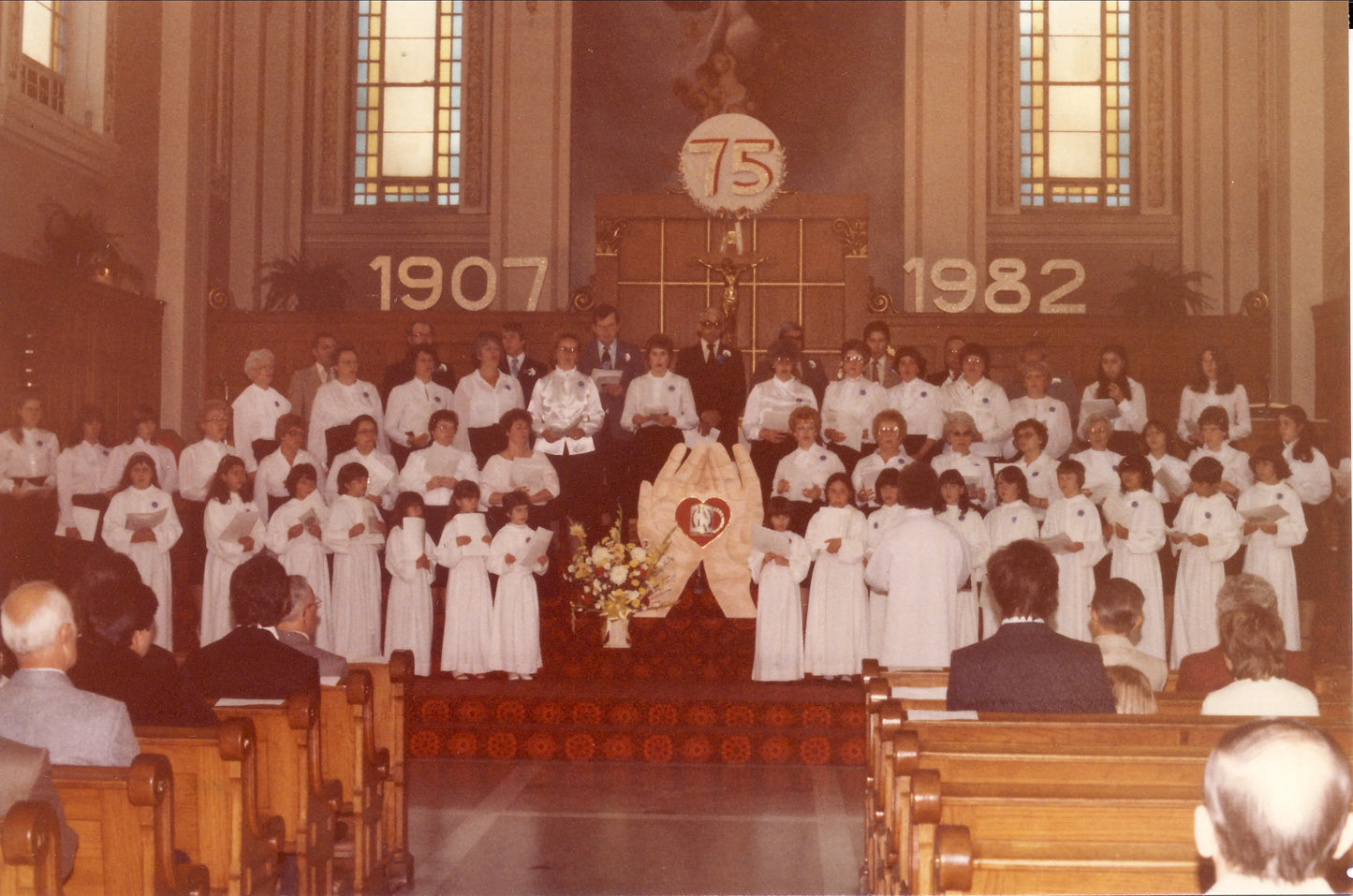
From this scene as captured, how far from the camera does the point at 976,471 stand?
11.1 metres

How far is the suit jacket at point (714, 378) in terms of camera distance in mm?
12203

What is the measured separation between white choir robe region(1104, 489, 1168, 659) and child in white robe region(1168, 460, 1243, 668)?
19cm

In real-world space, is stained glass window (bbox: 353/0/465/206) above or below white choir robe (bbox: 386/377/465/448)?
above

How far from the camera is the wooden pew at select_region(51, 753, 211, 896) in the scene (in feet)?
12.0

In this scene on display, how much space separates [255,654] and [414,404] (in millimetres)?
6247

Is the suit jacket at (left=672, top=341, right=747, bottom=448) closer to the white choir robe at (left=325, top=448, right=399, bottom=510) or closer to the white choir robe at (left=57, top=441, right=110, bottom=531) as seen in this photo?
the white choir robe at (left=325, top=448, right=399, bottom=510)

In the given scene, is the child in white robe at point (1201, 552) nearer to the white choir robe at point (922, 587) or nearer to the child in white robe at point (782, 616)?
the white choir robe at point (922, 587)

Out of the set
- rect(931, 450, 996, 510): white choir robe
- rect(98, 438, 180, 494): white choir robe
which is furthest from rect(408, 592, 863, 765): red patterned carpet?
rect(98, 438, 180, 494): white choir robe

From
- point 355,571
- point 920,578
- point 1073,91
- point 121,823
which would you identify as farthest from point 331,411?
point 1073,91

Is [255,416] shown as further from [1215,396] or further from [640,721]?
[1215,396]

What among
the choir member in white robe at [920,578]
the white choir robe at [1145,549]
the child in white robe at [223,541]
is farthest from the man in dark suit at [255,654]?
the white choir robe at [1145,549]

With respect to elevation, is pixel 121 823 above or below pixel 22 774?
below

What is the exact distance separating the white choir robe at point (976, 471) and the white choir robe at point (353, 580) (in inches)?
154

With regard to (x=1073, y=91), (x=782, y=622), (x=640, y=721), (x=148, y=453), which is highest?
(x=1073, y=91)
